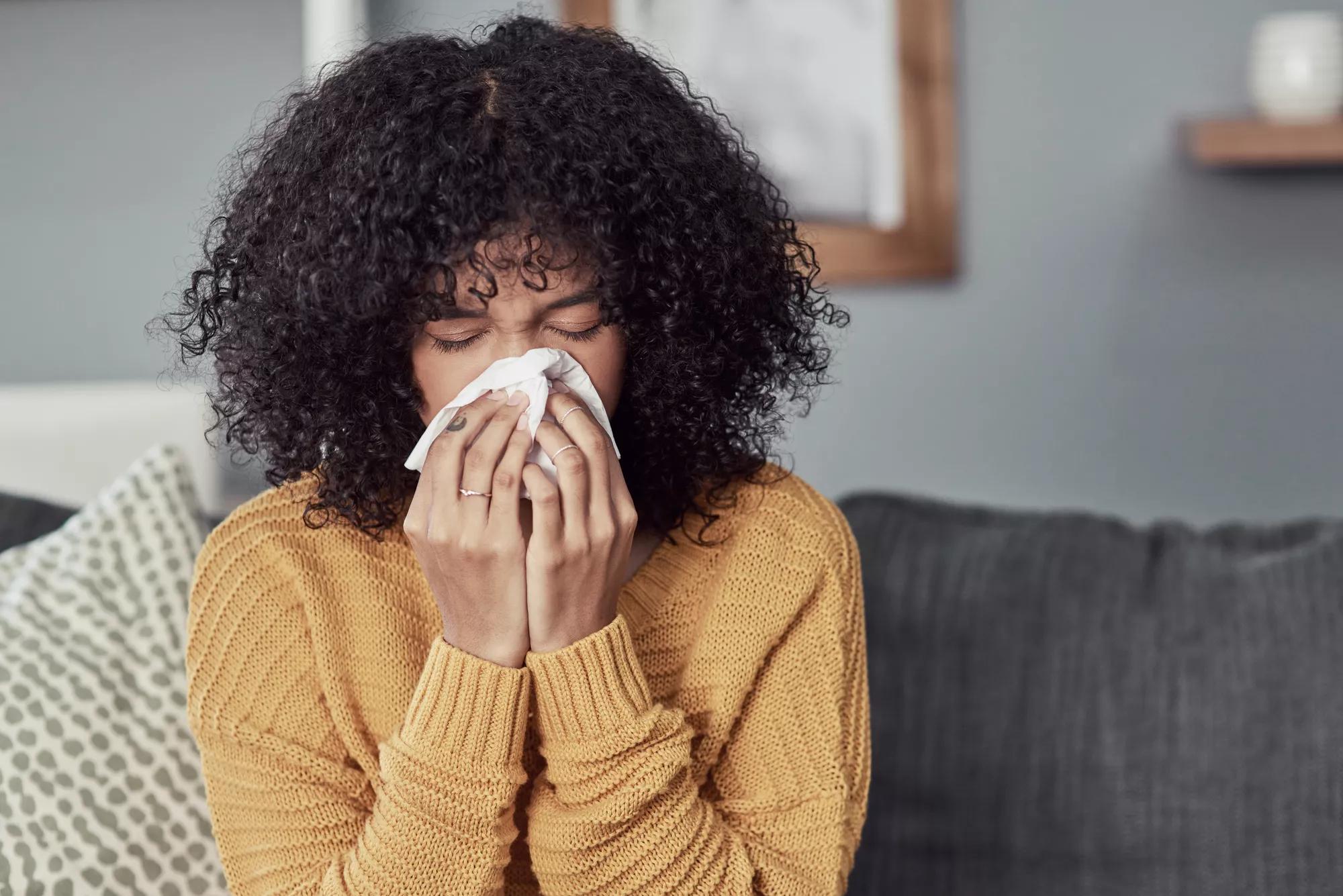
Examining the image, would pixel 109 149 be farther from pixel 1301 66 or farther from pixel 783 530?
pixel 1301 66

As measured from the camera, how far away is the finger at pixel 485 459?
0.90 metres

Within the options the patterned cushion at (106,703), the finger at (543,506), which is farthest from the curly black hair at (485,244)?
the patterned cushion at (106,703)

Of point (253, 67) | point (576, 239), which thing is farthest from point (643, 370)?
point (253, 67)

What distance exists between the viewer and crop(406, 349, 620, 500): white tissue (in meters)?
0.89

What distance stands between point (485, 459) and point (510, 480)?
2 cm

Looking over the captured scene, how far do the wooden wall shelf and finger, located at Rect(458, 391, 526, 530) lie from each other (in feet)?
4.74

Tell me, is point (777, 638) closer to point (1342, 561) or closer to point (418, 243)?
point (418, 243)

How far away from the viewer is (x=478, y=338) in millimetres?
901

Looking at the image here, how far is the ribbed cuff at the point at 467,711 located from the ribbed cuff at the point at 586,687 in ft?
0.07

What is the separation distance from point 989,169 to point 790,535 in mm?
1233

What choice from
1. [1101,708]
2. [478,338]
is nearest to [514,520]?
[478,338]

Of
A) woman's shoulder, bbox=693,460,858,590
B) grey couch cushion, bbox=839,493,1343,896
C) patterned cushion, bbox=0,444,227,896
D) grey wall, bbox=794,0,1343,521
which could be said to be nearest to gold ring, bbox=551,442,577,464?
woman's shoulder, bbox=693,460,858,590

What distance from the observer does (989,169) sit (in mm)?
2148

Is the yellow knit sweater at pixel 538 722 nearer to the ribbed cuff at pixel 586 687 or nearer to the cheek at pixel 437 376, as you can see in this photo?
the ribbed cuff at pixel 586 687
